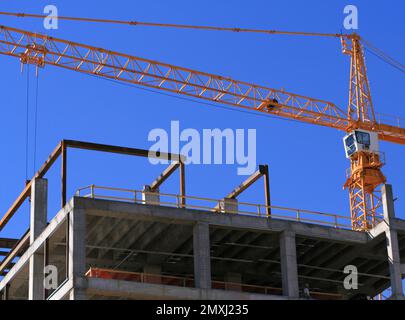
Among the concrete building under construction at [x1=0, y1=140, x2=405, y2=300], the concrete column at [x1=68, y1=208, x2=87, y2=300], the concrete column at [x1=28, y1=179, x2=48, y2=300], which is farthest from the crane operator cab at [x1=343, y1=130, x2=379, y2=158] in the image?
the concrete column at [x1=68, y1=208, x2=87, y2=300]

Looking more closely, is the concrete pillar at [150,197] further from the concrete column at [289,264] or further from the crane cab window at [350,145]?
the crane cab window at [350,145]

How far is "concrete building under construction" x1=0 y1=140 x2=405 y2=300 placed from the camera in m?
67.3

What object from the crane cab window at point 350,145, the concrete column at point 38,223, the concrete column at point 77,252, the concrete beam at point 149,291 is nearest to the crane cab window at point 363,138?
the crane cab window at point 350,145

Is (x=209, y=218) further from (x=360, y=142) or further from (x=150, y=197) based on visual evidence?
(x=360, y=142)

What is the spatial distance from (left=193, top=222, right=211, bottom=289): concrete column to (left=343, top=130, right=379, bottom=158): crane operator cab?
45028mm

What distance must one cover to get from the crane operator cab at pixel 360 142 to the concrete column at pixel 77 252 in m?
50.6

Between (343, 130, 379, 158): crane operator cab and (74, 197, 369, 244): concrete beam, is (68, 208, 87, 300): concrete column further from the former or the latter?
(343, 130, 379, 158): crane operator cab

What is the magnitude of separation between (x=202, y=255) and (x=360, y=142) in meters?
47.7

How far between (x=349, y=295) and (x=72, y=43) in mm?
40886

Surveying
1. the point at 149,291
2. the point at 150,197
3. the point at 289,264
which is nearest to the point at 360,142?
the point at 289,264

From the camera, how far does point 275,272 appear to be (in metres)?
79.0

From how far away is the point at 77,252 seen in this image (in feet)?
218

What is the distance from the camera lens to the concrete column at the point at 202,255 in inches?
2701
